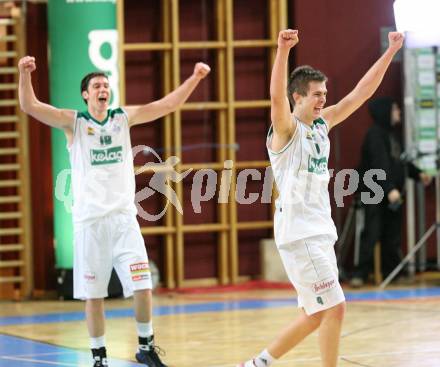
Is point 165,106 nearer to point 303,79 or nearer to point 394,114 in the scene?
point 303,79

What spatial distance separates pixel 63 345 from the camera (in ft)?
24.2

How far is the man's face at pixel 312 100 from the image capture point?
203 inches

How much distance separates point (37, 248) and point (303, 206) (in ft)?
19.5

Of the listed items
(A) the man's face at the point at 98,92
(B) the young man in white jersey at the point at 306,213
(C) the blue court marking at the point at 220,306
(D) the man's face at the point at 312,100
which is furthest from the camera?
(C) the blue court marking at the point at 220,306

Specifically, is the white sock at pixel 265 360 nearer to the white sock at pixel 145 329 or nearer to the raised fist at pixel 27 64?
the white sock at pixel 145 329

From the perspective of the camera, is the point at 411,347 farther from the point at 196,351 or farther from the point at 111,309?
the point at 111,309

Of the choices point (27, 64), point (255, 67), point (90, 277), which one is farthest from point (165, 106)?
point (255, 67)

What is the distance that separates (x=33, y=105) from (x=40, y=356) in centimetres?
174

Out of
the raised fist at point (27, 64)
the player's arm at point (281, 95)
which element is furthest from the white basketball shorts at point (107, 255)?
the player's arm at point (281, 95)

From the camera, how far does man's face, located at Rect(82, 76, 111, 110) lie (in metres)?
6.26

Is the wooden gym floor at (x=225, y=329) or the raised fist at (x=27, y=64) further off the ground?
the raised fist at (x=27, y=64)

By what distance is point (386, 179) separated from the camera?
1054cm

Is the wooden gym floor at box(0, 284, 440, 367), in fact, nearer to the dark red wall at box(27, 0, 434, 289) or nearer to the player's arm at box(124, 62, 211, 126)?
the dark red wall at box(27, 0, 434, 289)

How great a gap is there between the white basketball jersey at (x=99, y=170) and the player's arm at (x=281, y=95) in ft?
4.48
